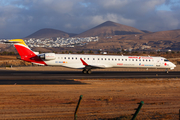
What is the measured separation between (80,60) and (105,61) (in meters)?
3.61

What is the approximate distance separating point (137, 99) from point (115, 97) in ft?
4.69

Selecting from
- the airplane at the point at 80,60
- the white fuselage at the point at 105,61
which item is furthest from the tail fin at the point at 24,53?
the white fuselage at the point at 105,61

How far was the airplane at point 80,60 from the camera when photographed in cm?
2655

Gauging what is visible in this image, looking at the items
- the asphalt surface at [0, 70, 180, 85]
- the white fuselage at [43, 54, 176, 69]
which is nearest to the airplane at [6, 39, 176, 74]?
the white fuselage at [43, 54, 176, 69]

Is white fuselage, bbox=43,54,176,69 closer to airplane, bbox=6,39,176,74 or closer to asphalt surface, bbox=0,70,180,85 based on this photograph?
airplane, bbox=6,39,176,74

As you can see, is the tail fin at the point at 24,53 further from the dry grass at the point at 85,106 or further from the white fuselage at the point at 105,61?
the dry grass at the point at 85,106

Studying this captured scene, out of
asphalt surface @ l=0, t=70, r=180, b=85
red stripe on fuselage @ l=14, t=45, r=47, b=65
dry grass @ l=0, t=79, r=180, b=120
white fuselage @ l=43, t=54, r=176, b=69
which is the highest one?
red stripe on fuselage @ l=14, t=45, r=47, b=65

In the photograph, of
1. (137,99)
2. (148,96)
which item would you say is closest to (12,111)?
(137,99)

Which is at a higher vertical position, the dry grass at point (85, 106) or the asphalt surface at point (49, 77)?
the asphalt surface at point (49, 77)

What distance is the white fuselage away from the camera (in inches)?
1066

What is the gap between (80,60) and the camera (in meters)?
27.3

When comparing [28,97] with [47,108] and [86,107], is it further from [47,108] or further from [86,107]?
[86,107]

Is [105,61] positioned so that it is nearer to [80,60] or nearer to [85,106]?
[80,60]

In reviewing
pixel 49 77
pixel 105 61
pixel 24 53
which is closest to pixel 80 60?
pixel 105 61
